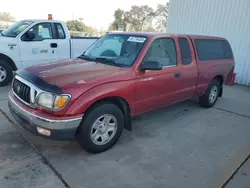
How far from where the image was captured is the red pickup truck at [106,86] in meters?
2.71

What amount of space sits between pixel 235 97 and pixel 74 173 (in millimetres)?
5845

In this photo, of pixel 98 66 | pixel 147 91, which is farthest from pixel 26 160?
pixel 147 91

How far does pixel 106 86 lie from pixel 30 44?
14.4 ft

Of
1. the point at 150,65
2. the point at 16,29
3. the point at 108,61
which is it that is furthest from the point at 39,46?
the point at 150,65

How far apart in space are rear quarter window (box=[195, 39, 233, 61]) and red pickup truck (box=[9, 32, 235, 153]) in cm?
4

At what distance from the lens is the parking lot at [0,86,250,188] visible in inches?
105

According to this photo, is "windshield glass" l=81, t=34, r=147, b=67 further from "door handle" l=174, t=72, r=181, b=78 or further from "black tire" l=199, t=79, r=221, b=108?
"black tire" l=199, t=79, r=221, b=108

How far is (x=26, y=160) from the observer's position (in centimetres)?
294

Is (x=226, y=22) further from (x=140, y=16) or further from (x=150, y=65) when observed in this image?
(x=140, y=16)

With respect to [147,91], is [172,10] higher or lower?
higher

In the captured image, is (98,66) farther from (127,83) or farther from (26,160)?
(26,160)

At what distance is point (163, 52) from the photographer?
3912 mm

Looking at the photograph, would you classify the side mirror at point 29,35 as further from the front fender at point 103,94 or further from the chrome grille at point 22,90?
the front fender at point 103,94

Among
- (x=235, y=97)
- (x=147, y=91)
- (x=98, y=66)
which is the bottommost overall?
(x=235, y=97)
